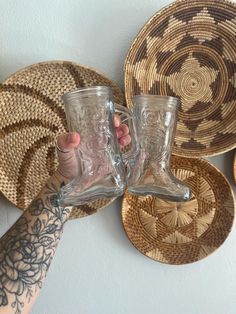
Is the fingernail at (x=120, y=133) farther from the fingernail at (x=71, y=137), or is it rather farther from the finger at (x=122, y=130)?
the fingernail at (x=71, y=137)

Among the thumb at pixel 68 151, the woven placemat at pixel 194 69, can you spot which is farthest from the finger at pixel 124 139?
the woven placemat at pixel 194 69

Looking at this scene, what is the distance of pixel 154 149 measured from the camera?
70 centimetres

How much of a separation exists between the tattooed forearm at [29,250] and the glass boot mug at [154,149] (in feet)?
0.54

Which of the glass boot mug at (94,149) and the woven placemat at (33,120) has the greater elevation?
the glass boot mug at (94,149)

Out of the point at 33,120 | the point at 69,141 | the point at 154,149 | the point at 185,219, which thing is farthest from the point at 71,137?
the point at 185,219

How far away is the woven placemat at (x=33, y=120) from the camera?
101cm

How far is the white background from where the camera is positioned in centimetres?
105

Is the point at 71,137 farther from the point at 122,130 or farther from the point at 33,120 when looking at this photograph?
the point at 33,120

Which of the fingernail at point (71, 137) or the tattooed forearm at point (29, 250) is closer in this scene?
the fingernail at point (71, 137)

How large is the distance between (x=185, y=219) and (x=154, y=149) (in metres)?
0.44

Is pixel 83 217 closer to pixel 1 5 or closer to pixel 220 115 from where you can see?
pixel 220 115

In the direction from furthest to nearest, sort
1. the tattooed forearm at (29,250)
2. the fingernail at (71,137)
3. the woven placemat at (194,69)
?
the woven placemat at (194,69) < the tattooed forearm at (29,250) < the fingernail at (71,137)

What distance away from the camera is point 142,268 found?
3.71ft

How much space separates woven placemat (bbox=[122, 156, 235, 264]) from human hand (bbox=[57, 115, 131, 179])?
331 mm
